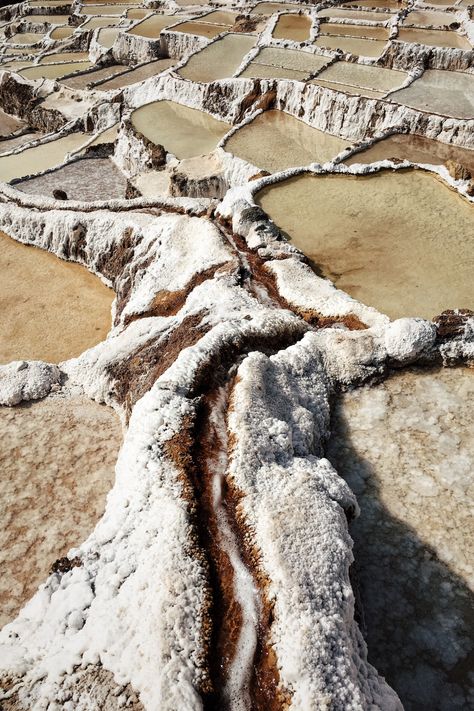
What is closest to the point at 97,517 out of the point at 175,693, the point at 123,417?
the point at 123,417

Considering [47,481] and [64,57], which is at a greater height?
[64,57]

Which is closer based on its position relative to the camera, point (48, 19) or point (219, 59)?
point (219, 59)

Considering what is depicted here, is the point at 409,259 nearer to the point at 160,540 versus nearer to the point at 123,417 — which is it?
the point at 123,417

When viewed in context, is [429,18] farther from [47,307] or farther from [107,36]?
[47,307]

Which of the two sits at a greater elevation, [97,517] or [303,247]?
[303,247]

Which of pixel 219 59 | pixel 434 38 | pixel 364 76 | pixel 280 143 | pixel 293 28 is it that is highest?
pixel 434 38

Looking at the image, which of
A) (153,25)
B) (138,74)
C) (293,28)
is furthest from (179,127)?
(153,25)

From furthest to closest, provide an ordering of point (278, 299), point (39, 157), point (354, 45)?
point (354, 45)
point (39, 157)
point (278, 299)
